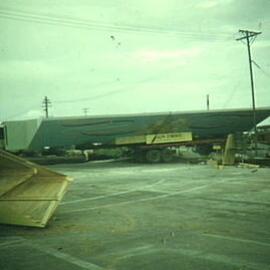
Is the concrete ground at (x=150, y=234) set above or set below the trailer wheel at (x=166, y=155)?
below

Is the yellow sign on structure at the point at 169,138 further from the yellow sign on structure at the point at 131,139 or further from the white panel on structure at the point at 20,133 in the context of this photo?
the white panel on structure at the point at 20,133

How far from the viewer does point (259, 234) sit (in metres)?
10.2

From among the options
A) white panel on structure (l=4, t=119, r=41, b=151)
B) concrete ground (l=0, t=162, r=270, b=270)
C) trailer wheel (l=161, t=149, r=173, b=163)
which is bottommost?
concrete ground (l=0, t=162, r=270, b=270)

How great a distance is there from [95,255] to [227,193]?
10.1 meters

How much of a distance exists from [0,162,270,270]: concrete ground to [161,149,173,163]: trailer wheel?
92.8 ft

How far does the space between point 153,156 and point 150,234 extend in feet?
118

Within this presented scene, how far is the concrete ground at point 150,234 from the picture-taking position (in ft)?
26.8

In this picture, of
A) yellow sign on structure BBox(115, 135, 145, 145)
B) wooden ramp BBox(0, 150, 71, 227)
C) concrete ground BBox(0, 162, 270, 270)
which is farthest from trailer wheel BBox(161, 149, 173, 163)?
wooden ramp BBox(0, 150, 71, 227)

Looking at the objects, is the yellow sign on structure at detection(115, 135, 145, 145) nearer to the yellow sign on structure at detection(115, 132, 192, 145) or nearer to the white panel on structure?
the yellow sign on structure at detection(115, 132, 192, 145)

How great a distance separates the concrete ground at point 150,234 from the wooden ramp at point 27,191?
0.31 meters

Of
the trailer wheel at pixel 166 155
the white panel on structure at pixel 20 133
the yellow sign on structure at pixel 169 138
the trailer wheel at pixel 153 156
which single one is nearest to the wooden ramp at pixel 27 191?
the white panel on structure at pixel 20 133

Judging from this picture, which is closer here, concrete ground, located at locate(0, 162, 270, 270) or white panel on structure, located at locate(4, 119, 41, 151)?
concrete ground, located at locate(0, 162, 270, 270)

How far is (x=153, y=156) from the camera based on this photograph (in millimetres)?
46375

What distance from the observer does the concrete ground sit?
816 cm
